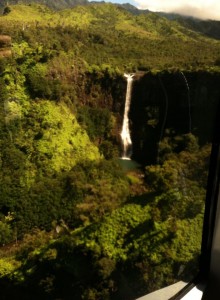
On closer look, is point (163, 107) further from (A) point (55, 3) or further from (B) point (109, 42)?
(A) point (55, 3)

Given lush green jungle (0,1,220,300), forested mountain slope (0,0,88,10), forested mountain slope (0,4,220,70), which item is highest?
forested mountain slope (0,0,88,10)

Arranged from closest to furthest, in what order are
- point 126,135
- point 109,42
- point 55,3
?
point 126,135, point 109,42, point 55,3

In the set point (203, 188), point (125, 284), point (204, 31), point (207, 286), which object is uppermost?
point (204, 31)

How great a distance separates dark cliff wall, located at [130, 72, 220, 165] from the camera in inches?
62.6

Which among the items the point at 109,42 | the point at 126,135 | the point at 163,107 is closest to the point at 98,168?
the point at 126,135

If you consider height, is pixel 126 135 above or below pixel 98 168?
above

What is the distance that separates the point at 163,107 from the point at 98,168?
418 mm

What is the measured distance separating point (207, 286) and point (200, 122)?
67 cm

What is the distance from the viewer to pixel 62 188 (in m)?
1.54

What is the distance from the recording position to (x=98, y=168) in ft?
5.43

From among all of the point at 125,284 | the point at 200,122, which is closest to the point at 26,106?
the point at 200,122

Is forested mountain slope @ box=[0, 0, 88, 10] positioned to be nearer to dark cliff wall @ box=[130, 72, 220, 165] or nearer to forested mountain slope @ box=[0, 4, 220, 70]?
forested mountain slope @ box=[0, 4, 220, 70]

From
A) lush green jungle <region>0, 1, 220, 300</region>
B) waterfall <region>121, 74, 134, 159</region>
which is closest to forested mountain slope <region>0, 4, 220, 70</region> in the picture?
lush green jungle <region>0, 1, 220, 300</region>

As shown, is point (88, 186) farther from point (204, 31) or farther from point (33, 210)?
point (204, 31)
